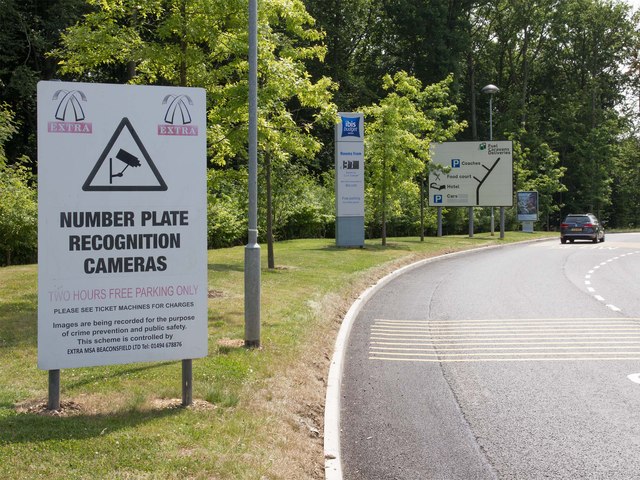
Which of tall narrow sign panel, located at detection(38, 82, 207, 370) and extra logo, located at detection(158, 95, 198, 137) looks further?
extra logo, located at detection(158, 95, 198, 137)

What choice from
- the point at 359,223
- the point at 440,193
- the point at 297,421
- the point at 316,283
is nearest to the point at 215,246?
the point at 359,223

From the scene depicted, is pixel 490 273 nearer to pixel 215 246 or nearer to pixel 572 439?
pixel 215 246

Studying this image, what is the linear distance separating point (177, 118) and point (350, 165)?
2088 cm

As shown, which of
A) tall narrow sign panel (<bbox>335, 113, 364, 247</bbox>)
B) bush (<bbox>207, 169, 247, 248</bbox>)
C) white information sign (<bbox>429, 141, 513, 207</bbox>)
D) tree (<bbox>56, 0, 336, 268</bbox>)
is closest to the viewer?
tree (<bbox>56, 0, 336, 268</bbox>)

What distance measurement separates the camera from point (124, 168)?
5.83m

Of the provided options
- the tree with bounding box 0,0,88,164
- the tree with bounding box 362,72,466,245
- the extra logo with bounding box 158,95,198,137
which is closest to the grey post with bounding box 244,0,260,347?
the extra logo with bounding box 158,95,198,137

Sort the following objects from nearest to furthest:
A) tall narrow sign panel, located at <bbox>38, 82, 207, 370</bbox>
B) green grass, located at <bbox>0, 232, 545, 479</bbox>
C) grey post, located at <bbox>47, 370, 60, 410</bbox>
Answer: green grass, located at <bbox>0, 232, 545, 479</bbox>
tall narrow sign panel, located at <bbox>38, 82, 207, 370</bbox>
grey post, located at <bbox>47, 370, 60, 410</bbox>

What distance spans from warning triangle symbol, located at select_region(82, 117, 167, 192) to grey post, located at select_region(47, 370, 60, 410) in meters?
1.57

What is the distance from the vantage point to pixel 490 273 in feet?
67.4

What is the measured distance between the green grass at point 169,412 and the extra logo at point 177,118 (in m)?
2.43

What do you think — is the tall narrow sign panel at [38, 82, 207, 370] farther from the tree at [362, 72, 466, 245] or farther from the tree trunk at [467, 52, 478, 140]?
the tree trunk at [467, 52, 478, 140]

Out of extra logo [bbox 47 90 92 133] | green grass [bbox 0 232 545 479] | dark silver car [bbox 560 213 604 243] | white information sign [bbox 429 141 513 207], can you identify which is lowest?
green grass [bbox 0 232 545 479]

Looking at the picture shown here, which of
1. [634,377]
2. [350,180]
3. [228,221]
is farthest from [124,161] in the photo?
[350,180]

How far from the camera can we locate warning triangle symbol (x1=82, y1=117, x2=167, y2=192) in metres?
5.73
